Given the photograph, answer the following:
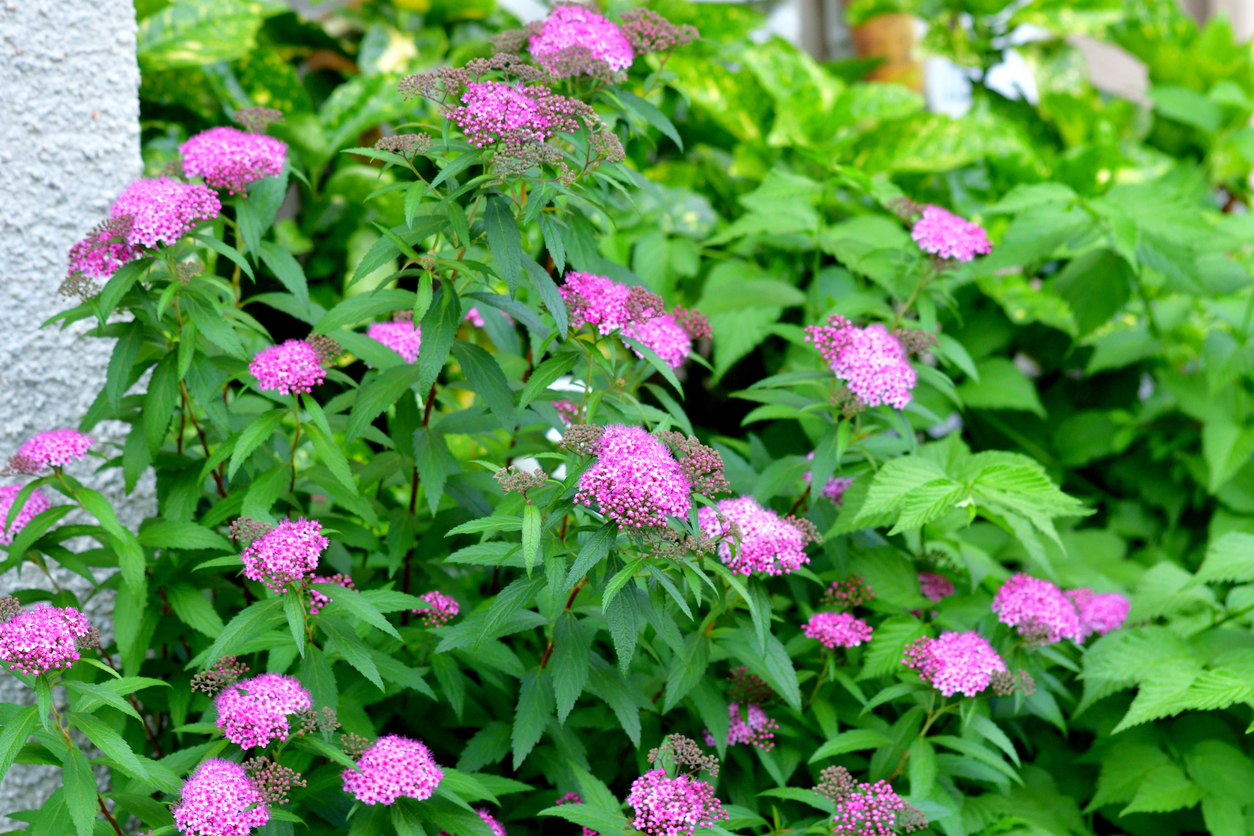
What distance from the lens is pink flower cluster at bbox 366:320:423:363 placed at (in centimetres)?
160

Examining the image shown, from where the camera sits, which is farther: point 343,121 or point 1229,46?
point 1229,46

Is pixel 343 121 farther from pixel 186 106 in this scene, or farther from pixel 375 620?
pixel 375 620

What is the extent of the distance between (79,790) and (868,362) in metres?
1.18

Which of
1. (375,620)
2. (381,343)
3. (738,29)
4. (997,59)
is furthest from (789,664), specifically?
(997,59)

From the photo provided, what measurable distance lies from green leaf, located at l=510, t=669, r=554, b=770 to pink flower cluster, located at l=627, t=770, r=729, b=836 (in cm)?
19

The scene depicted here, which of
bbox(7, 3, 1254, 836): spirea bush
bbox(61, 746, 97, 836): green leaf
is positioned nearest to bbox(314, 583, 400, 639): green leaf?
bbox(7, 3, 1254, 836): spirea bush

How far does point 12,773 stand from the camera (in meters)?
1.73

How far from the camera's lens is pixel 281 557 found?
1234 millimetres

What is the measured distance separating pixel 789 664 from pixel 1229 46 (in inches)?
129

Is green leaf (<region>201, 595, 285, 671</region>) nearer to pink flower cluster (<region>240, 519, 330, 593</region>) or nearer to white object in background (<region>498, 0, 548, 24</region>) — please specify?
pink flower cluster (<region>240, 519, 330, 593</region>)

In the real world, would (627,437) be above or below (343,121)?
above

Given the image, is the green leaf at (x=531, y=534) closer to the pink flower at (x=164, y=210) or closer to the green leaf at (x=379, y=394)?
the green leaf at (x=379, y=394)

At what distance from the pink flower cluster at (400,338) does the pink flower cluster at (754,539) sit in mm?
519

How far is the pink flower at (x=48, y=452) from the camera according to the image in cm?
143
